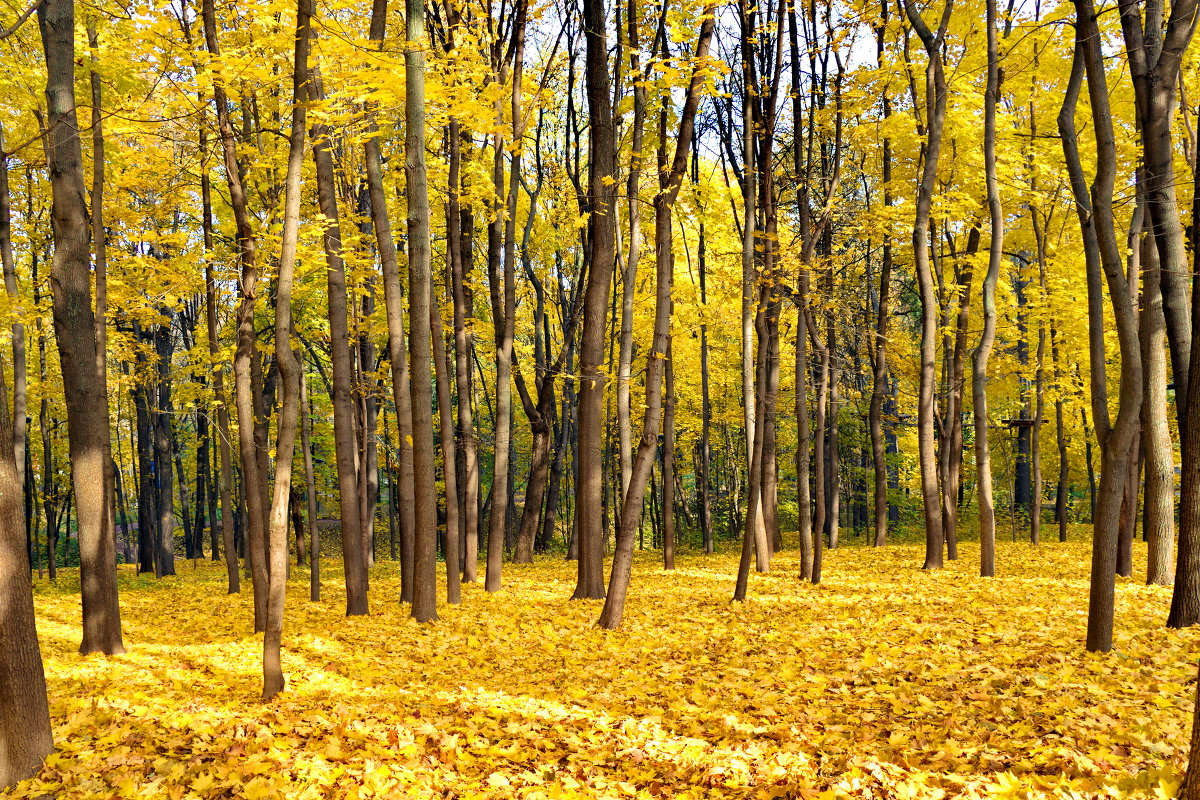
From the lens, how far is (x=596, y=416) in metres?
10.2

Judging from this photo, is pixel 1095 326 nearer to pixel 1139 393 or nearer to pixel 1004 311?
pixel 1139 393

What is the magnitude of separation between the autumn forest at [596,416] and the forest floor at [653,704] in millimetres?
43

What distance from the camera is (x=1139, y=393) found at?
6.07m

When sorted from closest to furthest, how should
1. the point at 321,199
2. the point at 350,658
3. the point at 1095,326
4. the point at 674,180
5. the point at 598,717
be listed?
1. the point at 598,717
2. the point at 1095,326
3. the point at 350,658
4. the point at 674,180
5. the point at 321,199

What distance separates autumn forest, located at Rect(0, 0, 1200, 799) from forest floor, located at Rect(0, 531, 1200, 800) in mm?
43

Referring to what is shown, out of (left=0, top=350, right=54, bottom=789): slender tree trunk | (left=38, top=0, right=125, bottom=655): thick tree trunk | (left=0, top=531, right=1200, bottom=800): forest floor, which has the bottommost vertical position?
(left=0, top=531, right=1200, bottom=800): forest floor

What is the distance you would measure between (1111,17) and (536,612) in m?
12.3

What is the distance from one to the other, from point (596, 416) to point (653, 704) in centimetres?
499

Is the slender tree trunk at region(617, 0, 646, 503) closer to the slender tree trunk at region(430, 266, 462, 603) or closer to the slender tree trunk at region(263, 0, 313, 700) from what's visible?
the slender tree trunk at region(430, 266, 462, 603)

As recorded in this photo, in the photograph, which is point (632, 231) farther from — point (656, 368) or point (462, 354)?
point (462, 354)

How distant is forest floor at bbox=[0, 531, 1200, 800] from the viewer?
13.1 ft

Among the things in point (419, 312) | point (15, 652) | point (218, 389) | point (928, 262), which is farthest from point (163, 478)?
point (928, 262)

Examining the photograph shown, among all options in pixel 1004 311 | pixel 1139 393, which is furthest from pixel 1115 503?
pixel 1004 311

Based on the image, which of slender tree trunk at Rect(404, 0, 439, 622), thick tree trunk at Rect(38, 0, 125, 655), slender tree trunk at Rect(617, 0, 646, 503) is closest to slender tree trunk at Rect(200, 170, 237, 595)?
thick tree trunk at Rect(38, 0, 125, 655)
